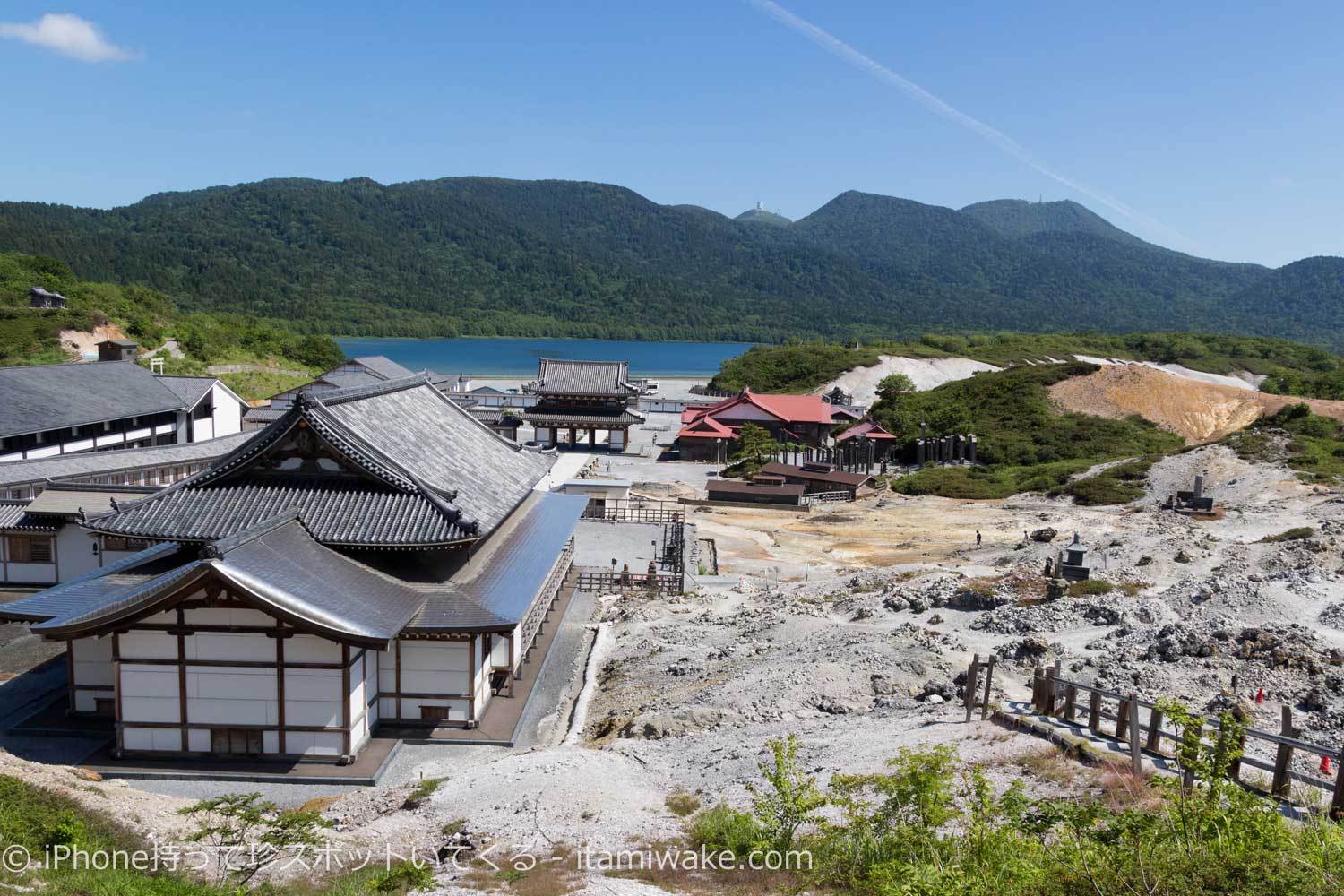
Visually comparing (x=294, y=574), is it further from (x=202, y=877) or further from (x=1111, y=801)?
(x=1111, y=801)

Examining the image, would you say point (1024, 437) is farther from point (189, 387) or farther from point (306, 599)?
point (306, 599)

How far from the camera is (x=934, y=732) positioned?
570 inches

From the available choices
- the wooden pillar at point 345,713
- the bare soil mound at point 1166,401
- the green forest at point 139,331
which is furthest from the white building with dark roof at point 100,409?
the bare soil mound at point 1166,401

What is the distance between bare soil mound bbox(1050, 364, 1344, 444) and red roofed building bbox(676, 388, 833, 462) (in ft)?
65.7

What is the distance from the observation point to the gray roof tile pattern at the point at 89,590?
16.1 m

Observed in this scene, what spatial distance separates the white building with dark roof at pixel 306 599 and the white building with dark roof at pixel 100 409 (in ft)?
73.6

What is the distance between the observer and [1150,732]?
495 inches

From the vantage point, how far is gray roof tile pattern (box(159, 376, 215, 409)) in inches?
1839

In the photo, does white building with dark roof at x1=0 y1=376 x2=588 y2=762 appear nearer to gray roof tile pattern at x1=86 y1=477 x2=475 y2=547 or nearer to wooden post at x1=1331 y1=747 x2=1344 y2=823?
gray roof tile pattern at x1=86 y1=477 x2=475 y2=547

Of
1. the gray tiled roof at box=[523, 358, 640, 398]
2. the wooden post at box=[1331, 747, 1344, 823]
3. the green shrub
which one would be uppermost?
the gray tiled roof at box=[523, 358, 640, 398]

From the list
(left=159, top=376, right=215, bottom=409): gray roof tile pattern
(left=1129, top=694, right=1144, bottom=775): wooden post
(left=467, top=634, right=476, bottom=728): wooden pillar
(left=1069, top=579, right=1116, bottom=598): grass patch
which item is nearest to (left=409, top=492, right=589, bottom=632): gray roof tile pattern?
(left=467, top=634, right=476, bottom=728): wooden pillar

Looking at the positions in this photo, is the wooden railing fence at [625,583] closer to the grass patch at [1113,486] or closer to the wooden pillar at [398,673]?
the wooden pillar at [398,673]

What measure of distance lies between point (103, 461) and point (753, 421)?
48.1 meters

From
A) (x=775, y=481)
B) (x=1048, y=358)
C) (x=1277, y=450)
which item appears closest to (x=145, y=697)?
(x=775, y=481)
